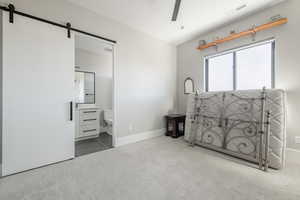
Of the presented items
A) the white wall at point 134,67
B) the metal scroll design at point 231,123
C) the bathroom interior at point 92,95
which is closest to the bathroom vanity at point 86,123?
the bathroom interior at point 92,95

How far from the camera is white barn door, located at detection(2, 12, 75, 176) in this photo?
1.75 metres

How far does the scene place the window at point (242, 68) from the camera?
2.47 m

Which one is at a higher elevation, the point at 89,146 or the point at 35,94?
the point at 35,94

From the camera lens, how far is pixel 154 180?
1.66m

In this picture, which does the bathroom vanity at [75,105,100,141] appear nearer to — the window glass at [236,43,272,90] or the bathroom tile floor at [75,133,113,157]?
the bathroom tile floor at [75,133,113,157]

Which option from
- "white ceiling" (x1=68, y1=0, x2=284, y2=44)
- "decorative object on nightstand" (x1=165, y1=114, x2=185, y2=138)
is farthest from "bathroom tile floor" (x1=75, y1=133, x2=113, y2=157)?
"white ceiling" (x1=68, y1=0, x2=284, y2=44)

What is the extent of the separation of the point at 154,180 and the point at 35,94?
84.7 inches

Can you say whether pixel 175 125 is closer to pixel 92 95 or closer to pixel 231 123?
pixel 231 123

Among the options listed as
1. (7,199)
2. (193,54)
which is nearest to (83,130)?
(7,199)

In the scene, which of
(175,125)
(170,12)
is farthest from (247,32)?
(175,125)

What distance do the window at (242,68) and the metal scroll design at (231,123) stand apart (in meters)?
0.58

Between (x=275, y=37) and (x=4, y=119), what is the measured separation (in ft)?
14.8

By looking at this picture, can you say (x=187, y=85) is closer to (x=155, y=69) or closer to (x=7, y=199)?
(x=155, y=69)

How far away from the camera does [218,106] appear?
8.80ft
